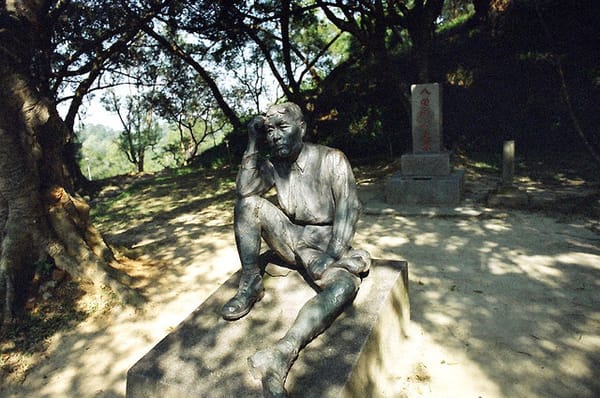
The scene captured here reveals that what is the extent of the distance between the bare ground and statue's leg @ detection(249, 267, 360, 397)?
2.39 ft

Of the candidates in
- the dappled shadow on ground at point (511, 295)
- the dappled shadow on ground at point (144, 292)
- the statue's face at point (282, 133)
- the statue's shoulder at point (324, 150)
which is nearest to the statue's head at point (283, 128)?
the statue's face at point (282, 133)

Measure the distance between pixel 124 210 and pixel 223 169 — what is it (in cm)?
542

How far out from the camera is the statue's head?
2.97 meters

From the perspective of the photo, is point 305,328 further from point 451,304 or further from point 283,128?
point 451,304

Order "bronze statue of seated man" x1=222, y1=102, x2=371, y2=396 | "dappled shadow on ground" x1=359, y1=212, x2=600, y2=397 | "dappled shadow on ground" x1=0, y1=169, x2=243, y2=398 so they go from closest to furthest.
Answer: "dappled shadow on ground" x1=359, y1=212, x2=600, y2=397 < "bronze statue of seated man" x1=222, y1=102, x2=371, y2=396 < "dappled shadow on ground" x1=0, y1=169, x2=243, y2=398

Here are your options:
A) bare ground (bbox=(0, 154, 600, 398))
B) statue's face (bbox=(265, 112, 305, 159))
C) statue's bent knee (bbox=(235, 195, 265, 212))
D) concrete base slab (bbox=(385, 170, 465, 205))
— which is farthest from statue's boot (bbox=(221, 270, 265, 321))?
concrete base slab (bbox=(385, 170, 465, 205))

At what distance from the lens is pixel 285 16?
11867mm

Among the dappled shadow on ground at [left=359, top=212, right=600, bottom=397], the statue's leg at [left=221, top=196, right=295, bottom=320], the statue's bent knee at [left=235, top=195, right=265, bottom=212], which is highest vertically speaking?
the statue's bent knee at [left=235, top=195, right=265, bottom=212]

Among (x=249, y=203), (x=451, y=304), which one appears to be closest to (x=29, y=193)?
(x=249, y=203)

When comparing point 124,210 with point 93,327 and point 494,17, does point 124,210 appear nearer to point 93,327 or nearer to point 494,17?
point 93,327

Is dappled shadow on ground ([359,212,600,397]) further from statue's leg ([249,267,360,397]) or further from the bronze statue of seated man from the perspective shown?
the bronze statue of seated man

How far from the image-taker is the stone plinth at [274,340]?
7.42 feet

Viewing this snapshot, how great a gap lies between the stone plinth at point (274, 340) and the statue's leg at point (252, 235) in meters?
0.12

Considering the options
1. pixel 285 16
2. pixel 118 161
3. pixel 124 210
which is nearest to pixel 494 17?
pixel 285 16
